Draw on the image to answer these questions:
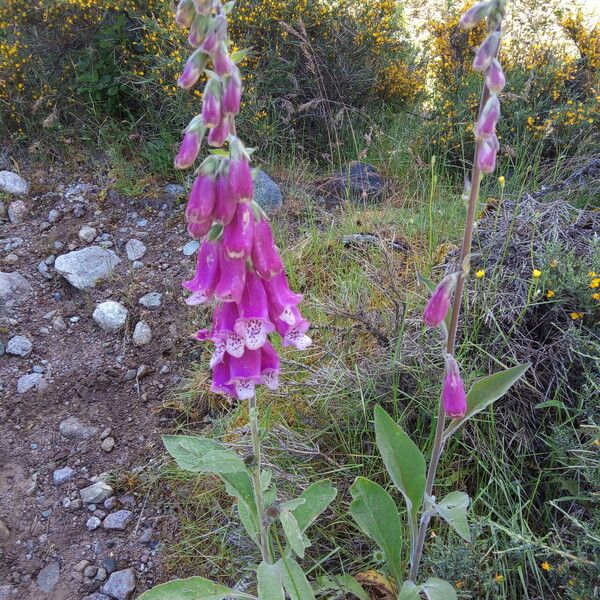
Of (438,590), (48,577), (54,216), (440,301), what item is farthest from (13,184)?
(438,590)

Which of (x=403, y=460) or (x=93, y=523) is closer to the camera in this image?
(x=403, y=460)

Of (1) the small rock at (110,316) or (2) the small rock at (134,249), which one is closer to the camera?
(1) the small rock at (110,316)

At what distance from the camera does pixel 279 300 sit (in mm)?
1500

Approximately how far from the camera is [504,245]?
265cm

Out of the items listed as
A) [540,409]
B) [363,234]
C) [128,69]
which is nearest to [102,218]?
[128,69]

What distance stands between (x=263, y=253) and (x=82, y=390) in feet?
6.85

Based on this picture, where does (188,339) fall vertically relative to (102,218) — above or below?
below

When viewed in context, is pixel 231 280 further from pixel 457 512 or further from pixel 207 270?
pixel 457 512

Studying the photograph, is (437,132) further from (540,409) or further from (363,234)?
(540,409)

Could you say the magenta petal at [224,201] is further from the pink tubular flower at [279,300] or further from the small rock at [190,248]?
the small rock at [190,248]

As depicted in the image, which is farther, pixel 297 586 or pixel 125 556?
pixel 125 556

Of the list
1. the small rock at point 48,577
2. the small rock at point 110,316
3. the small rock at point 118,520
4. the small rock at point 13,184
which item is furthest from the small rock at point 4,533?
the small rock at point 13,184

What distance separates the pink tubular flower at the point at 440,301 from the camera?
1.42 meters

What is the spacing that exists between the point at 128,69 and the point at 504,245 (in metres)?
3.39
